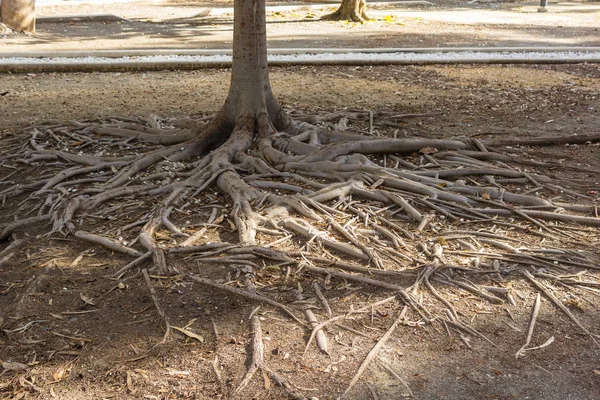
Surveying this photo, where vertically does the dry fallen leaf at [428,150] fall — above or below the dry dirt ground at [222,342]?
above

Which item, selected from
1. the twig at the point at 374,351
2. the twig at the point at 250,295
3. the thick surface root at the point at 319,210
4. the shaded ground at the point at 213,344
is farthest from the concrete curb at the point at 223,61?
the twig at the point at 374,351

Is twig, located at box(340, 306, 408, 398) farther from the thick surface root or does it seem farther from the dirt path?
the dirt path

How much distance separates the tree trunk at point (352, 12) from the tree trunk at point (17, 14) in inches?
272

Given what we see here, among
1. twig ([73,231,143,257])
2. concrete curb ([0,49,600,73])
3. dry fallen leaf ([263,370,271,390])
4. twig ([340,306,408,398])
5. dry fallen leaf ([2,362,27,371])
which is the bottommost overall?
dry fallen leaf ([2,362,27,371])

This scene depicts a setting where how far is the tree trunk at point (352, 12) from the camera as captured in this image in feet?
60.2

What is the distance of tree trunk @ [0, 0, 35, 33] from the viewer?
1575 cm

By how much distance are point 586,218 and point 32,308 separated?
368 centimetres

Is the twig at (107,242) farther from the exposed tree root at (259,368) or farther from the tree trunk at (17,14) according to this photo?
the tree trunk at (17,14)

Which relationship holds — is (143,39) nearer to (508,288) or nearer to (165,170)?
(165,170)

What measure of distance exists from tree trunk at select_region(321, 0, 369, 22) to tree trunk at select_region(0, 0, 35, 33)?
691 centimetres

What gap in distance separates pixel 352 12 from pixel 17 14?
7527 millimetres

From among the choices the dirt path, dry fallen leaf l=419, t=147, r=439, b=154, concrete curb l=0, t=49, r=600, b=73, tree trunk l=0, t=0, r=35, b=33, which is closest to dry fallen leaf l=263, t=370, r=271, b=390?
dry fallen leaf l=419, t=147, r=439, b=154

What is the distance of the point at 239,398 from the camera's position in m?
3.51

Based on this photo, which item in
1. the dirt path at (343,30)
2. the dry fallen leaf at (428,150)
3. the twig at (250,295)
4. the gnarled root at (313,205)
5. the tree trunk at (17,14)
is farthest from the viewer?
the tree trunk at (17,14)
